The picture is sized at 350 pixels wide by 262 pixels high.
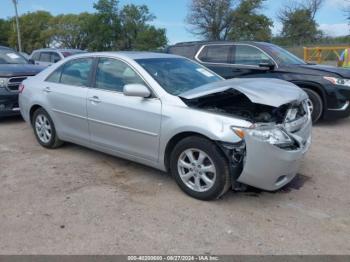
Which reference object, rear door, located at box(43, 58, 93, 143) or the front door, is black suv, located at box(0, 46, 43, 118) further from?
the front door

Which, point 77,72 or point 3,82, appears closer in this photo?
point 77,72

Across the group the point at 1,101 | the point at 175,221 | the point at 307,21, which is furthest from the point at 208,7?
the point at 175,221

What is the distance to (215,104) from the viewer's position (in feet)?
13.6

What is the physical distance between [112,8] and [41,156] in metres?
64.3

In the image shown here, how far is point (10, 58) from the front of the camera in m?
8.86

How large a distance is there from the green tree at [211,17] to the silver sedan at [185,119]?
55457 millimetres

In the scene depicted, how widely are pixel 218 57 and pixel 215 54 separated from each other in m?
0.11

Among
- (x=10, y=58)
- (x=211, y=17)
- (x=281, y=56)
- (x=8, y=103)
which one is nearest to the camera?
(x=8, y=103)

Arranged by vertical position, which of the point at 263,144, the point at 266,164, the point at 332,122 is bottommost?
the point at 332,122

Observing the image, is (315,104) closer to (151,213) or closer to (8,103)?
(151,213)

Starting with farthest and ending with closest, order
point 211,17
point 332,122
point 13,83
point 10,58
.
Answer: point 211,17 → point 10,58 → point 332,122 → point 13,83

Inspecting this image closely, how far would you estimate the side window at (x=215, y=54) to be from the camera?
8422 millimetres

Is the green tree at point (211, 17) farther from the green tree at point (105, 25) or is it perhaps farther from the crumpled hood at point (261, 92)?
the crumpled hood at point (261, 92)

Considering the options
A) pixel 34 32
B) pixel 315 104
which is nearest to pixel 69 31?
pixel 34 32
